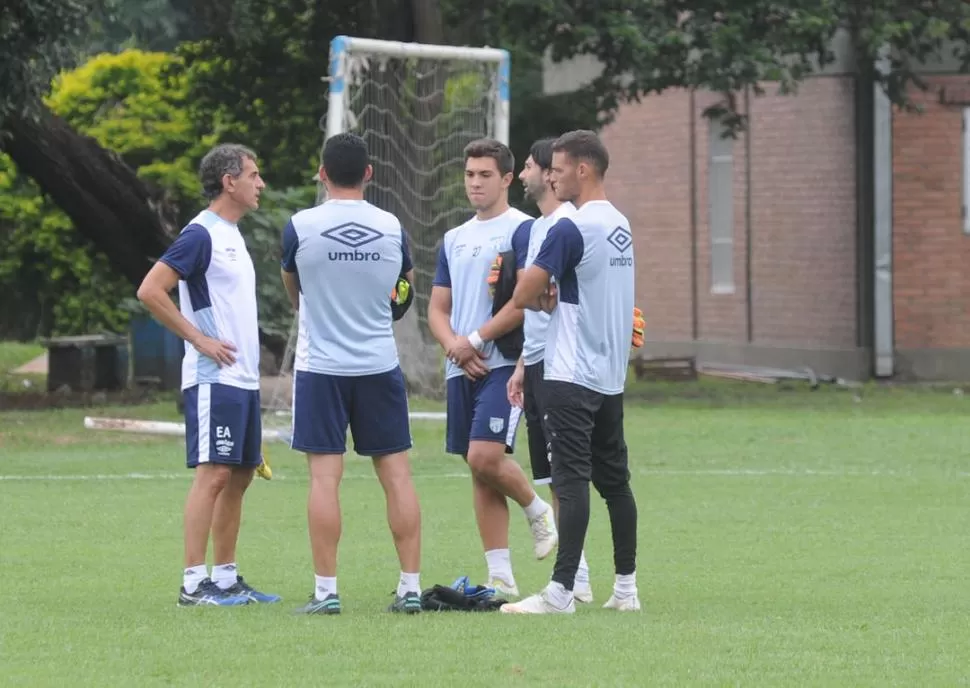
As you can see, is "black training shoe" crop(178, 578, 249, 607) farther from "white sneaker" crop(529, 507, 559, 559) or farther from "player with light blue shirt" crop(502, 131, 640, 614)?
"white sneaker" crop(529, 507, 559, 559)

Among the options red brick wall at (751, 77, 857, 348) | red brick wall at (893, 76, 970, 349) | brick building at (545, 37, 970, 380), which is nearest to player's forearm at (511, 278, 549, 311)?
brick building at (545, 37, 970, 380)

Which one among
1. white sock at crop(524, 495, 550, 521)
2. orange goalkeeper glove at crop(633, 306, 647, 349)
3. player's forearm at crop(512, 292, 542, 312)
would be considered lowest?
white sock at crop(524, 495, 550, 521)

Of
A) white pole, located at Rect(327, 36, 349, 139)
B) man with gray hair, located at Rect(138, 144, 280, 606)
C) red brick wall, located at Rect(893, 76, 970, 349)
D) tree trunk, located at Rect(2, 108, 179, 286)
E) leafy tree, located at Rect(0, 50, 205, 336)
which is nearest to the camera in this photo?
man with gray hair, located at Rect(138, 144, 280, 606)

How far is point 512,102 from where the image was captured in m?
26.4

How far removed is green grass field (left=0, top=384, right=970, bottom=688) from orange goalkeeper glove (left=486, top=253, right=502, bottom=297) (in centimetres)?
151

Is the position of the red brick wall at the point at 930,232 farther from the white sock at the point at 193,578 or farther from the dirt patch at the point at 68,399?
the white sock at the point at 193,578

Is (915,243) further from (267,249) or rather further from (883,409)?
(267,249)

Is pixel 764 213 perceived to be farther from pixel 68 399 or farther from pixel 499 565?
pixel 499 565

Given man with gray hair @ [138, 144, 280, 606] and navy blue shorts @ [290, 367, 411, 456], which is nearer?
navy blue shorts @ [290, 367, 411, 456]

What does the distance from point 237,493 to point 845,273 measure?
20755 millimetres

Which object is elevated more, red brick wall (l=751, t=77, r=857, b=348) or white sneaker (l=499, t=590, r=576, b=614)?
red brick wall (l=751, t=77, r=857, b=348)

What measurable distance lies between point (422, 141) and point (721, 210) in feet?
34.4

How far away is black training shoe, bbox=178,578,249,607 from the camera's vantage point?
8.49 metres

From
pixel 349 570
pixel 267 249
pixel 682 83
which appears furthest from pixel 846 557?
pixel 682 83
